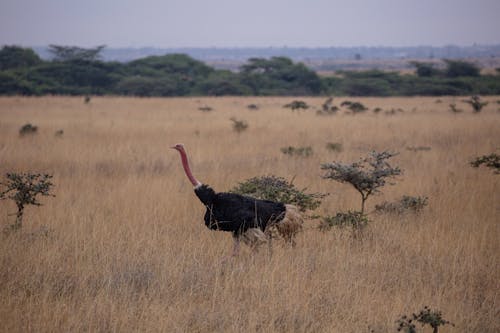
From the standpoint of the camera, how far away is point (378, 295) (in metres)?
4.48

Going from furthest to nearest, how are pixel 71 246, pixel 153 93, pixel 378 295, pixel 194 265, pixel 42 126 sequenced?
pixel 153 93, pixel 42 126, pixel 71 246, pixel 194 265, pixel 378 295

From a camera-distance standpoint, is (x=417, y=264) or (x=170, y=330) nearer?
(x=170, y=330)

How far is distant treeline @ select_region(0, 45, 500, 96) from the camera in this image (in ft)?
116

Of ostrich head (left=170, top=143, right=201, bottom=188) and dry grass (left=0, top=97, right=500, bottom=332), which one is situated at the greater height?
ostrich head (left=170, top=143, right=201, bottom=188)

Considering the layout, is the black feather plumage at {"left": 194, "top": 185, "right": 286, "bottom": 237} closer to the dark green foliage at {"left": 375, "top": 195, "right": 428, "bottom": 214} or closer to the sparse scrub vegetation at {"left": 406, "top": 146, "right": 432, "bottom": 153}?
the dark green foliage at {"left": 375, "top": 195, "right": 428, "bottom": 214}

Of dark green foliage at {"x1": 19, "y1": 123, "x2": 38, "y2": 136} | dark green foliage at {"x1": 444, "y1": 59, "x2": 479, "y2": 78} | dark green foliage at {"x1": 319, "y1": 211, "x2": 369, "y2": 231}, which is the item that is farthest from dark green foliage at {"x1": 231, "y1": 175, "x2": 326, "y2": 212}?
dark green foliage at {"x1": 444, "y1": 59, "x2": 479, "y2": 78}

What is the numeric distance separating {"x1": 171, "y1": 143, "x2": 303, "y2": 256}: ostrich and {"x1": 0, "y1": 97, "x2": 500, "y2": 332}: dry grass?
208 millimetres

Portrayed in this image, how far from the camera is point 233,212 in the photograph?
16.5ft

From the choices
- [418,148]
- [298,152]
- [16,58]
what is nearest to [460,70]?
[16,58]

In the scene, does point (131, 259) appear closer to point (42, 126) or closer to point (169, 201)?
point (169, 201)

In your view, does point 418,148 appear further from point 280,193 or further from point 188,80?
point 188,80

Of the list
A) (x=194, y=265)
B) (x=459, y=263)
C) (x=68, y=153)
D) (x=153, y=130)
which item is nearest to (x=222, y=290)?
(x=194, y=265)

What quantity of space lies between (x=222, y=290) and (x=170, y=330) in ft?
2.23

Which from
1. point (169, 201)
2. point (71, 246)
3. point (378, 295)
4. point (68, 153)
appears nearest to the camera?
point (378, 295)
